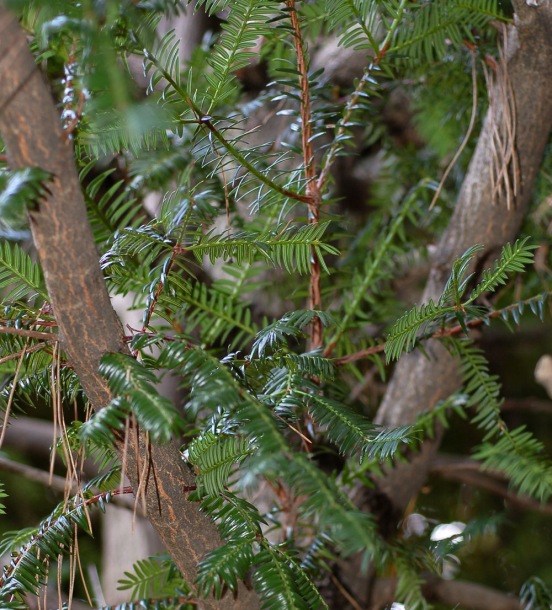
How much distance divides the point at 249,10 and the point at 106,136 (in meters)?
0.13

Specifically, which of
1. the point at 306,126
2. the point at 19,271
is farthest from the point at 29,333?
the point at 306,126

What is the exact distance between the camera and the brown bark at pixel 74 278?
1.05ft

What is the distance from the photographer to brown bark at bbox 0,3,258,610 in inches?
12.6

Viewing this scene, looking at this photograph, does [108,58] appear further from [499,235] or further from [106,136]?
[499,235]

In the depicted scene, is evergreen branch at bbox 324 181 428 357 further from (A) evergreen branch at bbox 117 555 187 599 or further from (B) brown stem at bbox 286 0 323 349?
(A) evergreen branch at bbox 117 555 187 599

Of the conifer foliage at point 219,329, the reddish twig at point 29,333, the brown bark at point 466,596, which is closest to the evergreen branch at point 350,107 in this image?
Result: the conifer foliage at point 219,329

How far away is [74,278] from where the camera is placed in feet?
1.17

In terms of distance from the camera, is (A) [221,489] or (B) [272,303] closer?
(A) [221,489]

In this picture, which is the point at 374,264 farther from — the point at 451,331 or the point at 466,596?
the point at 466,596

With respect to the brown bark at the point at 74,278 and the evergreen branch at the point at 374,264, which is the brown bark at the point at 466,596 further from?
the brown bark at the point at 74,278

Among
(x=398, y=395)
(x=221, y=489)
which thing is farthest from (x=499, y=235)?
(x=221, y=489)

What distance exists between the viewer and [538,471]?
0.44 m

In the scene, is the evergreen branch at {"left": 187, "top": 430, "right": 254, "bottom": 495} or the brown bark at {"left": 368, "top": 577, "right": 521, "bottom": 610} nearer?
the evergreen branch at {"left": 187, "top": 430, "right": 254, "bottom": 495}

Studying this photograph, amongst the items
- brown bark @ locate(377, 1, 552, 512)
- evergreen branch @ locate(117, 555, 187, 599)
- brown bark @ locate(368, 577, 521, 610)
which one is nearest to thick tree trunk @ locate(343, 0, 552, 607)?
brown bark @ locate(377, 1, 552, 512)
